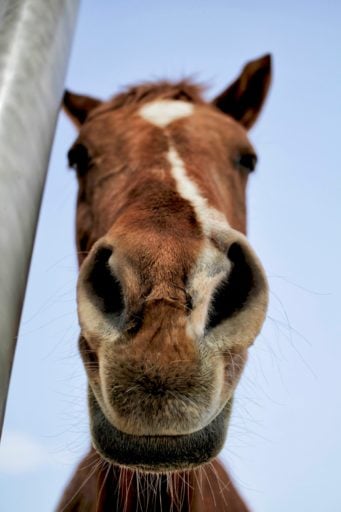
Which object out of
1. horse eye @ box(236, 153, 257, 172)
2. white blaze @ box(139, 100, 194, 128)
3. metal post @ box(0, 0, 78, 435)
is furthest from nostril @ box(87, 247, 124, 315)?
horse eye @ box(236, 153, 257, 172)

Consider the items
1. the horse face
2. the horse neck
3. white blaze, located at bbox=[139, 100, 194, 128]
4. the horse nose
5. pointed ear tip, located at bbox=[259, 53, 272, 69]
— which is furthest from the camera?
pointed ear tip, located at bbox=[259, 53, 272, 69]

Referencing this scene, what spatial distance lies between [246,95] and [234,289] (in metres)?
2.37

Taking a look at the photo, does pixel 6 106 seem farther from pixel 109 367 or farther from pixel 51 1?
pixel 109 367

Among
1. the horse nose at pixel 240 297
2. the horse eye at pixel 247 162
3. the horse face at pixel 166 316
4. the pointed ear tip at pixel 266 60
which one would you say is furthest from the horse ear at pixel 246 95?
the horse nose at pixel 240 297

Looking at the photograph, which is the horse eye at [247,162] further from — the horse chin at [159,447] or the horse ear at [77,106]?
the horse chin at [159,447]

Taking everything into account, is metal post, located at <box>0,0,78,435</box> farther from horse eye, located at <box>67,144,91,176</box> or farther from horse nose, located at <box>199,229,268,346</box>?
horse eye, located at <box>67,144,91,176</box>

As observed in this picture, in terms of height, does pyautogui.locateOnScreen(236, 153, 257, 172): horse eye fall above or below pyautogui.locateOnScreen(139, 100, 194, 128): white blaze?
below

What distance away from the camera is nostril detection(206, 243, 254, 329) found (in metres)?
1.67

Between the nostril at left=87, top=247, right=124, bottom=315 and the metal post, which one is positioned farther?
the nostril at left=87, top=247, right=124, bottom=315

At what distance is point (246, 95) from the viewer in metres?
3.73

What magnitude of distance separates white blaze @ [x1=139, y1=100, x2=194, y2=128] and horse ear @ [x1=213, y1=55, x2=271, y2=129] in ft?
2.31

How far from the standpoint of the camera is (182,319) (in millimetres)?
1471

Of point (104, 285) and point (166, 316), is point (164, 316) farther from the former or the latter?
point (104, 285)

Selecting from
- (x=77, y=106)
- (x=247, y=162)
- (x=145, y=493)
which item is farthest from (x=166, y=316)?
(x=77, y=106)
